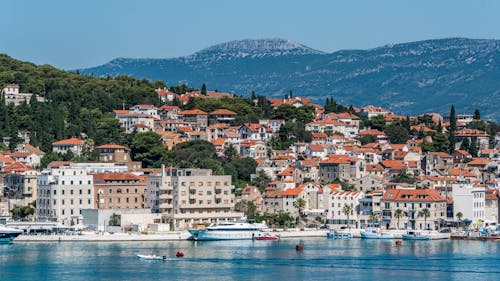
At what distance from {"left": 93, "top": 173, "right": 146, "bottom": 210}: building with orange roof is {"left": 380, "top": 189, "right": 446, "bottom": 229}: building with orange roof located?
1552cm

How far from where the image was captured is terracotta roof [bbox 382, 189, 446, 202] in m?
80.5

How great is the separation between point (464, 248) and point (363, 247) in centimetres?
549

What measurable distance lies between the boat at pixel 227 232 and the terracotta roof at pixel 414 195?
31.6 feet

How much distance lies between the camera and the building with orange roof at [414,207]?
8062 centimetres

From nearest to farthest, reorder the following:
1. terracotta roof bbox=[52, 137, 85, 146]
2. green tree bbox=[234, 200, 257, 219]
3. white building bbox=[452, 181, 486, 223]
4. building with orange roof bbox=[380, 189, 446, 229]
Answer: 1. building with orange roof bbox=[380, 189, 446, 229]
2. white building bbox=[452, 181, 486, 223]
3. green tree bbox=[234, 200, 257, 219]
4. terracotta roof bbox=[52, 137, 85, 146]

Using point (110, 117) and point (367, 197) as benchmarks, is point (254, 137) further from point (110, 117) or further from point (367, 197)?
point (367, 197)

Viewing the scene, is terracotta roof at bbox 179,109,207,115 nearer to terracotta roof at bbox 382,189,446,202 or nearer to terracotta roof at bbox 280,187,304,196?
terracotta roof at bbox 280,187,304,196

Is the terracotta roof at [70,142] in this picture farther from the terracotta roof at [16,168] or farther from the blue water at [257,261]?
the blue water at [257,261]

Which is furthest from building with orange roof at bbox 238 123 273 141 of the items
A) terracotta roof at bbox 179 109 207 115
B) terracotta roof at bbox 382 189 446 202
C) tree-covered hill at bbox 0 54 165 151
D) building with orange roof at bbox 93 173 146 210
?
terracotta roof at bbox 382 189 446 202

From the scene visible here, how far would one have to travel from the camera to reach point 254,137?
350ft

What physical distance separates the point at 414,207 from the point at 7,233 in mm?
25190

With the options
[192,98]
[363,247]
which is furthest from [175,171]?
[192,98]

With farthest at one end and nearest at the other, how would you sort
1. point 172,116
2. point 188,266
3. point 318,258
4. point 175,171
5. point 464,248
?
point 172,116 → point 175,171 → point 464,248 → point 318,258 → point 188,266

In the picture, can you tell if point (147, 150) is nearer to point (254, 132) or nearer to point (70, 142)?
point (70, 142)
